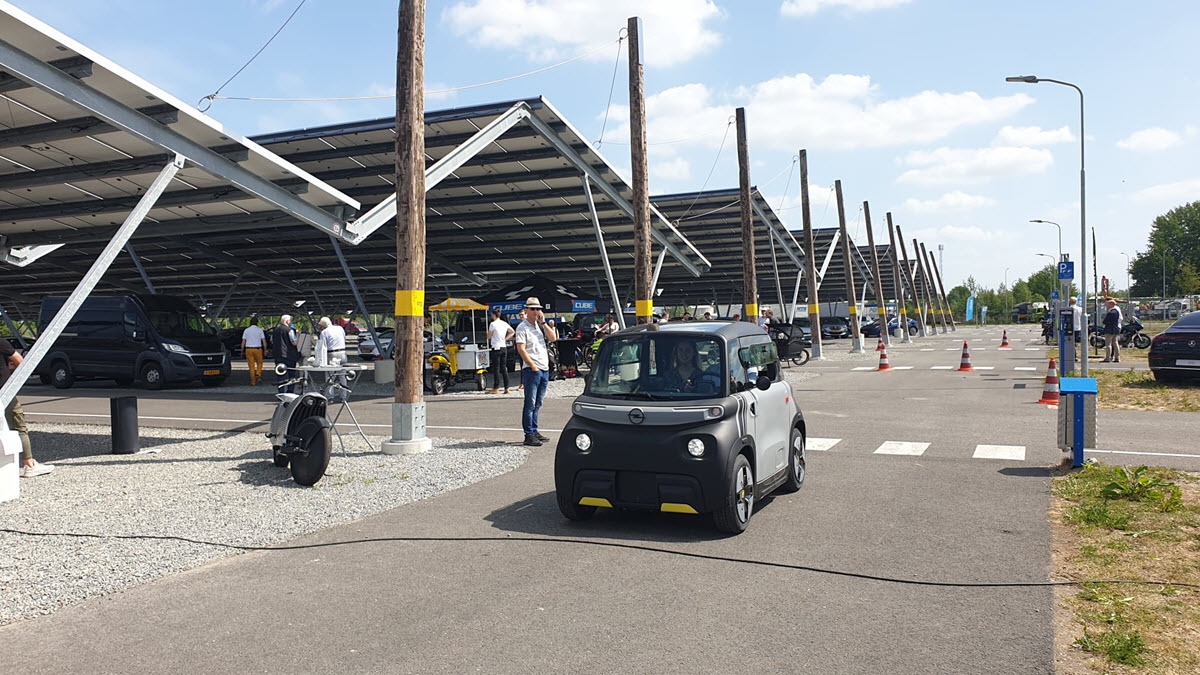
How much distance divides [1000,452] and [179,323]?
70.4 feet

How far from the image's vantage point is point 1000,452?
36.5 ft

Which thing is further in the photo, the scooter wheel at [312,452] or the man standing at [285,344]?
the man standing at [285,344]

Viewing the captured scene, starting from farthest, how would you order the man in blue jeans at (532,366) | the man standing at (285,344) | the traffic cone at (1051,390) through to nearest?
the man standing at (285,344) < the traffic cone at (1051,390) < the man in blue jeans at (532,366)

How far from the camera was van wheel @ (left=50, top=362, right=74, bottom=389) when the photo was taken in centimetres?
2452

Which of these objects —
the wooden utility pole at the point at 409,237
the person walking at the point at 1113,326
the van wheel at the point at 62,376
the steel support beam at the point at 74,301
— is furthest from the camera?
the person walking at the point at 1113,326

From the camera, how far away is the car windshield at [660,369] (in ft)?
24.7

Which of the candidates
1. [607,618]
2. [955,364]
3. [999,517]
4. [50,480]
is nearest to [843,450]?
[999,517]

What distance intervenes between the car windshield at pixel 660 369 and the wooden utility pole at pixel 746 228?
22.0 m

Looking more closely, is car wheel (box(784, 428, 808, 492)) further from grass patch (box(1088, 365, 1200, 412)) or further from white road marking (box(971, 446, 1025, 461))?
grass patch (box(1088, 365, 1200, 412))

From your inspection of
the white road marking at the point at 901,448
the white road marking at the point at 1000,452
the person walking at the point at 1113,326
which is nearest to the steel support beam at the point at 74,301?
the white road marking at the point at 901,448

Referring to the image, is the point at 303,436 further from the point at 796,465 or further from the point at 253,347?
the point at 253,347

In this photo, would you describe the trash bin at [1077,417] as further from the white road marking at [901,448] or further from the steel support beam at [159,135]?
the steel support beam at [159,135]

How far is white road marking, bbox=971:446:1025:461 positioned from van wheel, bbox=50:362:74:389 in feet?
76.0

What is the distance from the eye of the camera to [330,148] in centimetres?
2320
